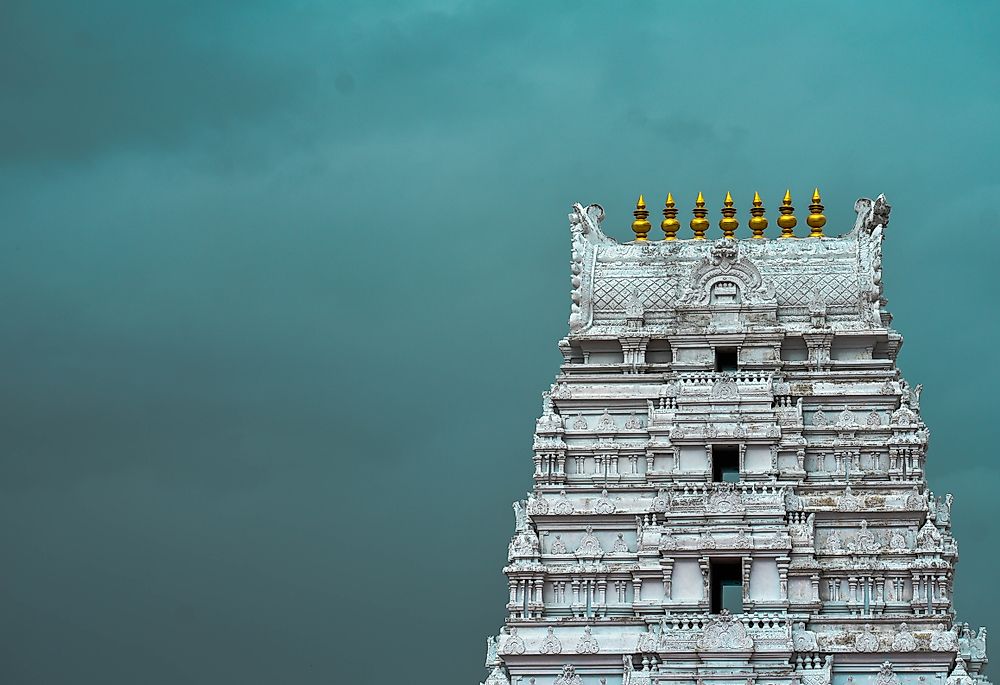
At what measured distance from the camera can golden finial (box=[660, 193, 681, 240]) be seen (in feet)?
226

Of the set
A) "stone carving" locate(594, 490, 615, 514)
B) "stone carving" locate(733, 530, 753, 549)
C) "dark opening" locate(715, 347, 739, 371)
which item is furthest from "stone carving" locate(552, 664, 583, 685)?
"dark opening" locate(715, 347, 739, 371)

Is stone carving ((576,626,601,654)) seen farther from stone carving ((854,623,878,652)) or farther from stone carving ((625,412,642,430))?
stone carving ((854,623,878,652))

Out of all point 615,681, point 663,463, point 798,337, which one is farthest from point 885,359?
point 615,681

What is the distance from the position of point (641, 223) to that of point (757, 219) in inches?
121

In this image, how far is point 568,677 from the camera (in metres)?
61.2

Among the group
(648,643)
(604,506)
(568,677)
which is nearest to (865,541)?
(648,643)

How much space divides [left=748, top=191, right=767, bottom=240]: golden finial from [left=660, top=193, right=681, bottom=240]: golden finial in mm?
1960

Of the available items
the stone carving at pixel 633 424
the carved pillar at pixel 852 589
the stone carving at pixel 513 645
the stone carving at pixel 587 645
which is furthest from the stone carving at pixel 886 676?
the stone carving at pixel 633 424

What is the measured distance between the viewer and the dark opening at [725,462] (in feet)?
211

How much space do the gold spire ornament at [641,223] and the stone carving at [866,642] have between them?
1335 centimetres

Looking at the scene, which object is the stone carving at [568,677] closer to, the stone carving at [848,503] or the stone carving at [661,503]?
the stone carving at [661,503]

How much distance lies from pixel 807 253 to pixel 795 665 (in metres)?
11.9

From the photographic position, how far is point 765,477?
63500 millimetres

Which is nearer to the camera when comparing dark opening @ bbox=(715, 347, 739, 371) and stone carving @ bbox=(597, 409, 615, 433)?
stone carving @ bbox=(597, 409, 615, 433)
